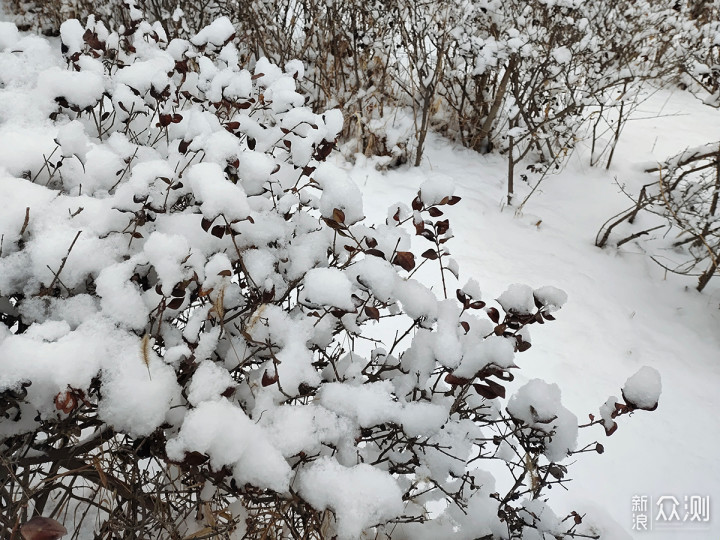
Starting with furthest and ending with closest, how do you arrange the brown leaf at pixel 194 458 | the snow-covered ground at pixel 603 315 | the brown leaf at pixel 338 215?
the snow-covered ground at pixel 603 315 → the brown leaf at pixel 338 215 → the brown leaf at pixel 194 458

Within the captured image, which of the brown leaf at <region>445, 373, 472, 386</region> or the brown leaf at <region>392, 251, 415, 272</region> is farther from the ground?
the brown leaf at <region>392, 251, 415, 272</region>

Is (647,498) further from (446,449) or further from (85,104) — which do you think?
(85,104)

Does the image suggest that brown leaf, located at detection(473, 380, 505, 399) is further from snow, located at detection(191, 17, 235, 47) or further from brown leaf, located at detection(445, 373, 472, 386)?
snow, located at detection(191, 17, 235, 47)

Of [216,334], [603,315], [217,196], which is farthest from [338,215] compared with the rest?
[603,315]

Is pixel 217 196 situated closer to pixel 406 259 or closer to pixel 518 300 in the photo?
pixel 406 259

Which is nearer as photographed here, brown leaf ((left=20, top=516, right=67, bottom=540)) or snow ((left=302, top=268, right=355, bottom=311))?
brown leaf ((left=20, top=516, right=67, bottom=540))

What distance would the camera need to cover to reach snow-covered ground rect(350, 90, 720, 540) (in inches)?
82.6

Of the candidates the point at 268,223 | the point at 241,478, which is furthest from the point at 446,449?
the point at 268,223

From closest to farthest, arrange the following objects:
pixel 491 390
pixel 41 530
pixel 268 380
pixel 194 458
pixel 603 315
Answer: pixel 41 530 < pixel 194 458 < pixel 268 380 < pixel 491 390 < pixel 603 315

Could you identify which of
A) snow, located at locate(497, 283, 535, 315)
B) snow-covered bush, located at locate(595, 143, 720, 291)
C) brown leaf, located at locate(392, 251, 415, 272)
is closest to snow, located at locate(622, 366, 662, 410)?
snow, located at locate(497, 283, 535, 315)

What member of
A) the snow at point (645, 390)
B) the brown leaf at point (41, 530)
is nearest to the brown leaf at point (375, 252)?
the snow at point (645, 390)

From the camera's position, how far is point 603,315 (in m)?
2.86

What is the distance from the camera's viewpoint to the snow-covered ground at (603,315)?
2098mm

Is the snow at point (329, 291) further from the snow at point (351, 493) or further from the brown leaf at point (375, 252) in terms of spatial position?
the snow at point (351, 493)
